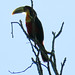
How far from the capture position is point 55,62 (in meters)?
3.50

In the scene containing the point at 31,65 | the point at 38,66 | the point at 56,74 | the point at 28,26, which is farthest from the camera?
the point at 28,26

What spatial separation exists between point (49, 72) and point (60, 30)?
70 centimetres

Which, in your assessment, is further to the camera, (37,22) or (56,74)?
(37,22)

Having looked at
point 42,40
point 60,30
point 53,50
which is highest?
point 60,30

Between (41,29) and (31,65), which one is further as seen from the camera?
(41,29)

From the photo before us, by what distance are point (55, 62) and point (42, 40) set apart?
3743 millimetres

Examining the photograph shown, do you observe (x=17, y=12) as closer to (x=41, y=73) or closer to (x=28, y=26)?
(x=28, y=26)

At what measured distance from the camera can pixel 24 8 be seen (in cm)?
756

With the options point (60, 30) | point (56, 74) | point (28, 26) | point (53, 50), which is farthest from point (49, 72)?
point (28, 26)

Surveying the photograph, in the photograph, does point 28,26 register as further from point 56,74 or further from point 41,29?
point 56,74

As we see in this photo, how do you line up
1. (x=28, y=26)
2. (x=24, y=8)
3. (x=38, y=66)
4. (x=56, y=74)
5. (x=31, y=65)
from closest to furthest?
1. (x=56, y=74)
2. (x=38, y=66)
3. (x=31, y=65)
4. (x=28, y=26)
5. (x=24, y=8)

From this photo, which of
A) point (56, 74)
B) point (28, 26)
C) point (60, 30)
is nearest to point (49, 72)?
point (56, 74)

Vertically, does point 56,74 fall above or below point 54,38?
A: below

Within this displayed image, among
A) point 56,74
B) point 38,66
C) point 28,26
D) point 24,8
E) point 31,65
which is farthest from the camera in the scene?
point 24,8
